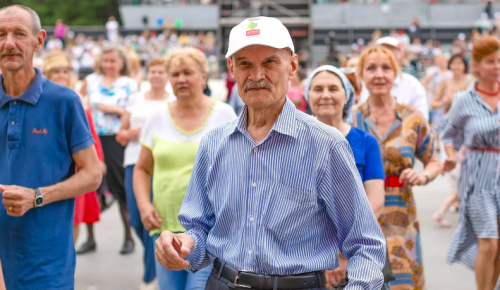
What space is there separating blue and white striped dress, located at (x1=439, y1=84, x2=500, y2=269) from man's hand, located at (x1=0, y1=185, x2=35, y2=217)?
350 cm

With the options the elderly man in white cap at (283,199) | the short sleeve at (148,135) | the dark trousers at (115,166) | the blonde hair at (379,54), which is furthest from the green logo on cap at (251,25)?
the dark trousers at (115,166)

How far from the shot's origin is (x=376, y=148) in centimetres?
379

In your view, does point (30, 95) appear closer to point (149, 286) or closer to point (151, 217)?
point (151, 217)

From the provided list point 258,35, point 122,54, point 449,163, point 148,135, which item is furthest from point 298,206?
point 122,54

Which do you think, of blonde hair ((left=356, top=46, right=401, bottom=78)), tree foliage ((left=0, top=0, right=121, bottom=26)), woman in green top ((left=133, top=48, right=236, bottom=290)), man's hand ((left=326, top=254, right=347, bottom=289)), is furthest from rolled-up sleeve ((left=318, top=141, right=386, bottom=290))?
tree foliage ((left=0, top=0, right=121, bottom=26))

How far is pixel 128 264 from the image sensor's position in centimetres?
729

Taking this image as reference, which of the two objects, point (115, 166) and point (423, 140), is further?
point (115, 166)

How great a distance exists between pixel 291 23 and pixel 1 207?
35.0 metres

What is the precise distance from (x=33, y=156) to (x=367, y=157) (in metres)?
1.79

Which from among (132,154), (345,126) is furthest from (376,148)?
(132,154)

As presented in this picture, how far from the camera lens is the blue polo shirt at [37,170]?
3.34 meters

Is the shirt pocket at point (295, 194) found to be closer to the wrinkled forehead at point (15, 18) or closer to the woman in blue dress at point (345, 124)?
the woman in blue dress at point (345, 124)

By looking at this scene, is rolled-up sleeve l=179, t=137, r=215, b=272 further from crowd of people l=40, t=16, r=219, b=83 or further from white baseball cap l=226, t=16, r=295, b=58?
crowd of people l=40, t=16, r=219, b=83

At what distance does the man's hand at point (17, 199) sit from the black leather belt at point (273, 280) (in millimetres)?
1219
